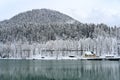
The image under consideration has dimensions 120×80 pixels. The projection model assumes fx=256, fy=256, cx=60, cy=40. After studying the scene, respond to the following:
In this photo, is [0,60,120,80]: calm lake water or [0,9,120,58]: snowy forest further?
[0,9,120,58]: snowy forest

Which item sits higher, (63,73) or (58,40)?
(58,40)

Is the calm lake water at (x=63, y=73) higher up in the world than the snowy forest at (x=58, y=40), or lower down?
lower down

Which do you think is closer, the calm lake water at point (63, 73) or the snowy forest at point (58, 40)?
the calm lake water at point (63, 73)

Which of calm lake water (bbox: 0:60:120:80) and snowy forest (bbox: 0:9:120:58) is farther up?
snowy forest (bbox: 0:9:120:58)

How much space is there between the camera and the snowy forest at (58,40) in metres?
107

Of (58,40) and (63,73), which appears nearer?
(63,73)

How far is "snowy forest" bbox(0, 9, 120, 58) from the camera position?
107m

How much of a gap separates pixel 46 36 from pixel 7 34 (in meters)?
21.1

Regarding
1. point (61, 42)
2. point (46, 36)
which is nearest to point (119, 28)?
point (61, 42)

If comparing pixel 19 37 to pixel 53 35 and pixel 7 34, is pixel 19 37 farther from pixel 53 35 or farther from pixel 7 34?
pixel 53 35

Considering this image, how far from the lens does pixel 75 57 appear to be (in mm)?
103562

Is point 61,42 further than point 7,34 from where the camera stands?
No

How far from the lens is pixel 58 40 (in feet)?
395

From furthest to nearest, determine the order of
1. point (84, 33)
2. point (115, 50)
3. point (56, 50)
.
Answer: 1. point (84, 33)
2. point (56, 50)
3. point (115, 50)
